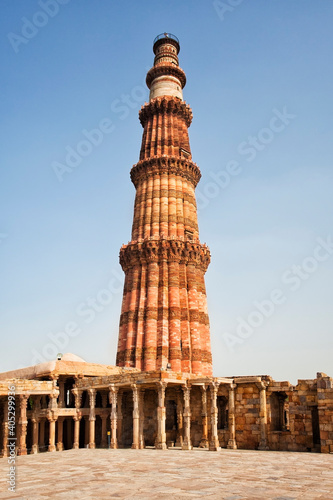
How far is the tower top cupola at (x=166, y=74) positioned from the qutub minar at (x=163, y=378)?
0.12 metres

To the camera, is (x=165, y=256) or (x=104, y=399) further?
(x=165, y=256)

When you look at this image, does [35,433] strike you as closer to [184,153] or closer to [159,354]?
[159,354]

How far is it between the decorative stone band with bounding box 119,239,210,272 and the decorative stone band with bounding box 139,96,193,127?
1456 cm

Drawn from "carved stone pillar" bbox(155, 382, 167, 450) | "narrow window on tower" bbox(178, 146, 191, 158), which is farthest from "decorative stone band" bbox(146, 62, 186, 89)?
"carved stone pillar" bbox(155, 382, 167, 450)

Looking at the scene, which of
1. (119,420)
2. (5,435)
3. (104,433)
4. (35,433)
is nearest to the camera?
(5,435)

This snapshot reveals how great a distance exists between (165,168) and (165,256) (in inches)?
350

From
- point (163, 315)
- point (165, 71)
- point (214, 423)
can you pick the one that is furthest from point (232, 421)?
point (165, 71)

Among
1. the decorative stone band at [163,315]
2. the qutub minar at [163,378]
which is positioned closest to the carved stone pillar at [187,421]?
the qutub minar at [163,378]

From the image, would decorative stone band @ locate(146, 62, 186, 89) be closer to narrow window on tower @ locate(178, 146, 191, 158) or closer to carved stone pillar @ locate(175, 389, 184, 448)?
narrow window on tower @ locate(178, 146, 191, 158)

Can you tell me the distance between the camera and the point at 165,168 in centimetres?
4434

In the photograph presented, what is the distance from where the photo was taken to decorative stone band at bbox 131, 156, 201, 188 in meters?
44.3

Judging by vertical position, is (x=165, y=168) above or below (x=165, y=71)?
below

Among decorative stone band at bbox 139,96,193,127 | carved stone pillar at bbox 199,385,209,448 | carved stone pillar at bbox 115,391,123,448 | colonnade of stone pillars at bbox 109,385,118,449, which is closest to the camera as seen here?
carved stone pillar at bbox 199,385,209,448

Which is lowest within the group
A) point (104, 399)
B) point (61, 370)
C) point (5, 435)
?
point (5, 435)
